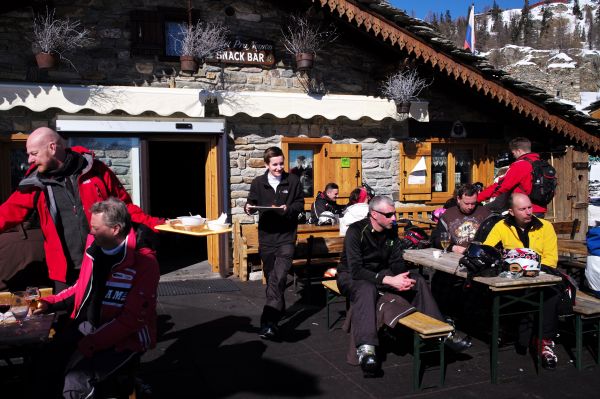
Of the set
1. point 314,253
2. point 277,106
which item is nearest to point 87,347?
point 314,253

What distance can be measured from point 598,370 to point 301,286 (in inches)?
152

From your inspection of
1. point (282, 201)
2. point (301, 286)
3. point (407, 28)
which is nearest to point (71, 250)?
point (282, 201)

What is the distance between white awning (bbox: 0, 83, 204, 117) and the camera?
6645 millimetres

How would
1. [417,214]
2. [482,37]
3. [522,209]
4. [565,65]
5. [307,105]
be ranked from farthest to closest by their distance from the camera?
[482,37]
[565,65]
[417,214]
[307,105]
[522,209]

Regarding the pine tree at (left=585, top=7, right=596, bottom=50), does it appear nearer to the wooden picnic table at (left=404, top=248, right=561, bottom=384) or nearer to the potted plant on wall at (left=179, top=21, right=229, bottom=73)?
the potted plant on wall at (left=179, top=21, right=229, bottom=73)

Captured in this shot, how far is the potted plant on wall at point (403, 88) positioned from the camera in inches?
332

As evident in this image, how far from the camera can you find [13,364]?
2533 mm

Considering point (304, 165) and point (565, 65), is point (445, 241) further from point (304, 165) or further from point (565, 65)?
point (565, 65)

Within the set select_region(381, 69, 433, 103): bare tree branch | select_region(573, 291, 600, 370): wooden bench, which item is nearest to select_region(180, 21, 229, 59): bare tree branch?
select_region(381, 69, 433, 103): bare tree branch

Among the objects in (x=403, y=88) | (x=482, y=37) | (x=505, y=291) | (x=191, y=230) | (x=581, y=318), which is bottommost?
(x=581, y=318)

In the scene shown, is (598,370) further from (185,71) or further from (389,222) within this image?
(185,71)

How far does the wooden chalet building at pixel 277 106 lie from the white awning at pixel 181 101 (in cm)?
2

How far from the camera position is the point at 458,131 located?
9.37 m

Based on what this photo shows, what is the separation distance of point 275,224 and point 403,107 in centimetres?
429
